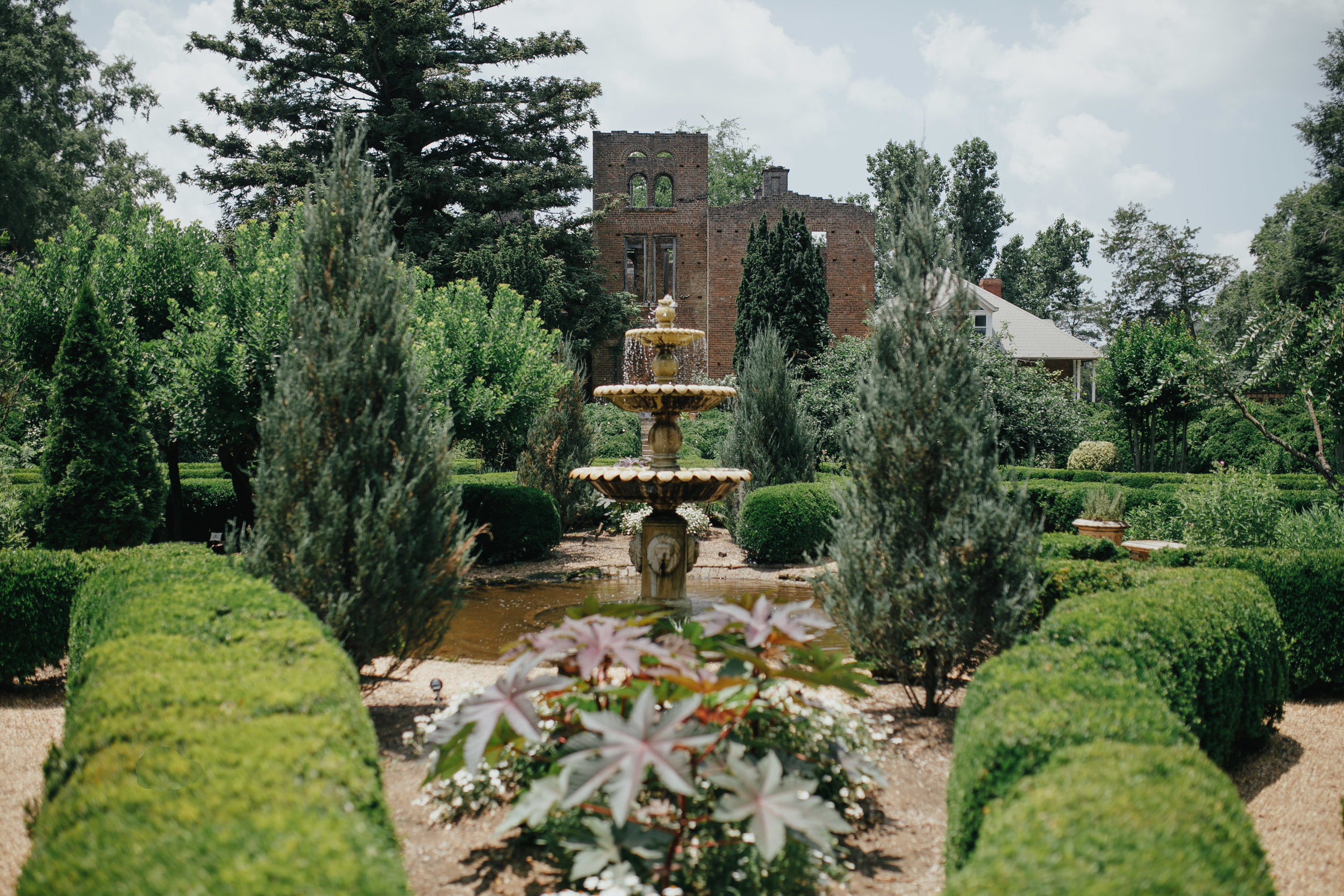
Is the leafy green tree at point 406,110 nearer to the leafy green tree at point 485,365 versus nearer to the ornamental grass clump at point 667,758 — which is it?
the leafy green tree at point 485,365

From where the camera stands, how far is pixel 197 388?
31.2ft

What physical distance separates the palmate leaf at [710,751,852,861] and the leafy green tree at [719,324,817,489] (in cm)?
1100

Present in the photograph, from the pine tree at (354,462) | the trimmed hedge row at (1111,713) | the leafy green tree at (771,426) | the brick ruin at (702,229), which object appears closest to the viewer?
the trimmed hedge row at (1111,713)

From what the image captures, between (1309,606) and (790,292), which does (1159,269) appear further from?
(1309,606)

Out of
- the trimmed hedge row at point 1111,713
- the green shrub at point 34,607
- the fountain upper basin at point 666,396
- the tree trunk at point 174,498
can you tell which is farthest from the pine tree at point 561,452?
the trimmed hedge row at point 1111,713

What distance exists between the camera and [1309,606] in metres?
Answer: 5.77

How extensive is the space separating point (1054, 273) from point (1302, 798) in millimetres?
54727

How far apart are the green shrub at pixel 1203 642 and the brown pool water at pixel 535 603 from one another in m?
2.83

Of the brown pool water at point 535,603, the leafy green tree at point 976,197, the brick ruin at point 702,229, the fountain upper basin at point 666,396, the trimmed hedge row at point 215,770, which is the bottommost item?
the brown pool water at point 535,603

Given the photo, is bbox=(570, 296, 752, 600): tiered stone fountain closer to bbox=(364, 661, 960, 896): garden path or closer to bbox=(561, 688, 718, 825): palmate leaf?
bbox=(364, 661, 960, 896): garden path

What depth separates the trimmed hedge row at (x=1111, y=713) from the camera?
199cm

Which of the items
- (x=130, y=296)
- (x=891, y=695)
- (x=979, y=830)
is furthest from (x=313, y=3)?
(x=979, y=830)

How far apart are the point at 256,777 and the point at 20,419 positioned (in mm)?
16582

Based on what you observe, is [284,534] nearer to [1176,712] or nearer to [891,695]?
[891,695]
